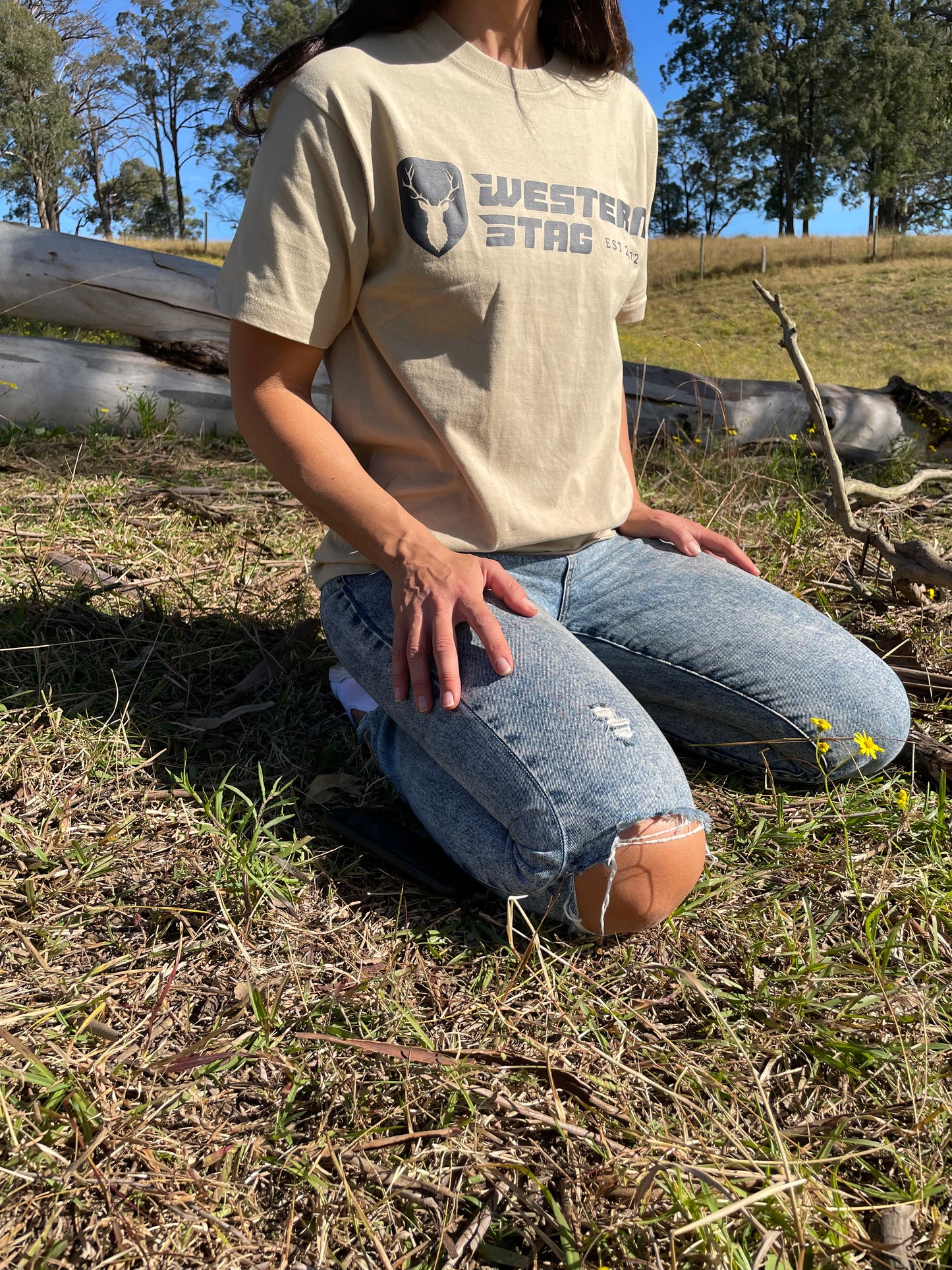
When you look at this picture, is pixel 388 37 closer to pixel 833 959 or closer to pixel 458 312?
pixel 458 312

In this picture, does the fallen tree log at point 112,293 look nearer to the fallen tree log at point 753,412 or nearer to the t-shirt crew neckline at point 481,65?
the fallen tree log at point 753,412

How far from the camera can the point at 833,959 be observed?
1489 mm

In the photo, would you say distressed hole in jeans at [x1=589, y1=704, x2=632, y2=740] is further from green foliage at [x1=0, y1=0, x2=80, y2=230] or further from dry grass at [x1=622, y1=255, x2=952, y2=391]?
green foliage at [x1=0, y1=0, x2=80, y2=230]

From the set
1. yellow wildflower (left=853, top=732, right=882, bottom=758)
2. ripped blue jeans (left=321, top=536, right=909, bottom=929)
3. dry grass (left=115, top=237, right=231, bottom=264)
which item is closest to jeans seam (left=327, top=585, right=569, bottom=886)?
ripped blue jeans (left=321, top=536, right=909, bottom=929)

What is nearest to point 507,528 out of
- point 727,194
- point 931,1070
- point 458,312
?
point 458,312

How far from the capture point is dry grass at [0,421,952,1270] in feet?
3.44

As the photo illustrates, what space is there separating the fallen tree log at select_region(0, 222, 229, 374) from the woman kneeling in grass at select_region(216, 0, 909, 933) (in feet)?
9.98

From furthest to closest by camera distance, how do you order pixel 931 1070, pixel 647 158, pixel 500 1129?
1. pixel 647 158
2. pixel 931 1070
3. pixel 500 1129

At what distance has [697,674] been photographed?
1.90 meters

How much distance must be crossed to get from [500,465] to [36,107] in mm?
29618

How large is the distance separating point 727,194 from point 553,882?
1892 inches

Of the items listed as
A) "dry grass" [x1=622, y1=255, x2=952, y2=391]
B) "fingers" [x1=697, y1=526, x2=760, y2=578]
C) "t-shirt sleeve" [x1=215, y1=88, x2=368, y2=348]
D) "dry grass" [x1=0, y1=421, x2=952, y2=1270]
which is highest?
"dry grass" [x1=622, y1=255, x2=952, y2=391]

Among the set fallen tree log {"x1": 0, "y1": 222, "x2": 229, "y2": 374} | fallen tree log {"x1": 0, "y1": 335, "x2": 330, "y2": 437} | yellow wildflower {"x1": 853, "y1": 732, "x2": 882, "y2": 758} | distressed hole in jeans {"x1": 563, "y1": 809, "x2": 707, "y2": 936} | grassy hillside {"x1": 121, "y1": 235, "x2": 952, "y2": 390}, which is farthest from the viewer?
grassy hillside {"x1": 121, "y1": 235, "x2": 952, "y2": 390}

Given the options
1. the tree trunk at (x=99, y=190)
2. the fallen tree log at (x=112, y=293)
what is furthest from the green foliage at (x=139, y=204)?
the fallen tree log at (x=112, y=293)
